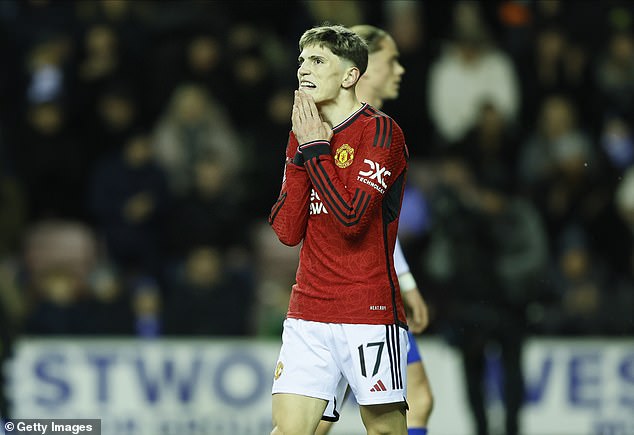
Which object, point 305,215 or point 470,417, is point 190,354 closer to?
point 470,417

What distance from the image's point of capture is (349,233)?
14.2 ft

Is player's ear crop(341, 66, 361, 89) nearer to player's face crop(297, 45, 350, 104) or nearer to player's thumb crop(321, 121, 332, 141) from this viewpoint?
player's face crop(297, 45, 350, 104)

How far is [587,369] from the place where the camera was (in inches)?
352

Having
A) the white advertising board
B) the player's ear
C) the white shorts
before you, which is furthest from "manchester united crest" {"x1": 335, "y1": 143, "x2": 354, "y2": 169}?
the white advertising board

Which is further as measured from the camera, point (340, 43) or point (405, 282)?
point (405, 282)

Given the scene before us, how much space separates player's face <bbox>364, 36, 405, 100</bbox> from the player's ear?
3.19 ft

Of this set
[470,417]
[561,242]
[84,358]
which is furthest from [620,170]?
[84,358]

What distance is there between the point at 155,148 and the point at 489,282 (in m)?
3.32

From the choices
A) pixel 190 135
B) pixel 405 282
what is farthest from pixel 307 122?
pixel 190 135

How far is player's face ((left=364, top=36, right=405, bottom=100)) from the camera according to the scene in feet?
18.1

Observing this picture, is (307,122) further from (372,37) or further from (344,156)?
(372,37)

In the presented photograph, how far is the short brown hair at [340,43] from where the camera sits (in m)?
4.46

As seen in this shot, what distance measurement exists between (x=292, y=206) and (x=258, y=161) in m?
5.82

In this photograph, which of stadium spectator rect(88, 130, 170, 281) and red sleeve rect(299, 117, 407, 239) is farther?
stadium spectator rect(88, 130, 170, 281)
